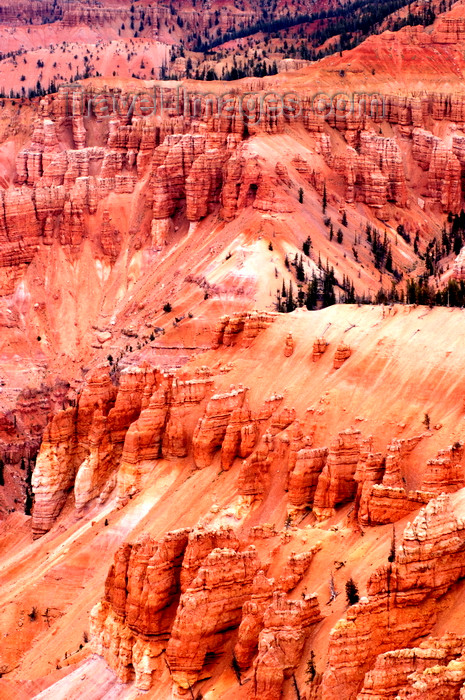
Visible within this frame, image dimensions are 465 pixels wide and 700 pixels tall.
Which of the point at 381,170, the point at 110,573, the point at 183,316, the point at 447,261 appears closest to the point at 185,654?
the point at 110,573

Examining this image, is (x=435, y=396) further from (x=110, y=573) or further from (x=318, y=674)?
(x=318, y=674)

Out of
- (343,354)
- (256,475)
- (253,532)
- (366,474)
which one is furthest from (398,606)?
(343,354)

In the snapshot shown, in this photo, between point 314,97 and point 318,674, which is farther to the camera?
point 314,97

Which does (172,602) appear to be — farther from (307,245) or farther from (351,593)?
(307,245)

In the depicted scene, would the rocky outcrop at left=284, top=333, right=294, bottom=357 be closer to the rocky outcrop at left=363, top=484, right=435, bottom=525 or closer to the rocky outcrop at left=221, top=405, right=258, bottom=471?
the rocky outcrop at left=221, top=405, right=258, bottom=471

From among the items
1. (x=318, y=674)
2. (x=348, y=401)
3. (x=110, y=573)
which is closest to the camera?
(x=318, y=674)

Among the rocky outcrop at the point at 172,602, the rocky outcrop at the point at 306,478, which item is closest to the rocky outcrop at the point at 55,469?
the rocky outcrop at the point at 172,602

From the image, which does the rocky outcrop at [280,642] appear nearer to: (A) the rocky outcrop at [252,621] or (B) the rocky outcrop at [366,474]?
(A) the rocky outcrop at [252,621]
